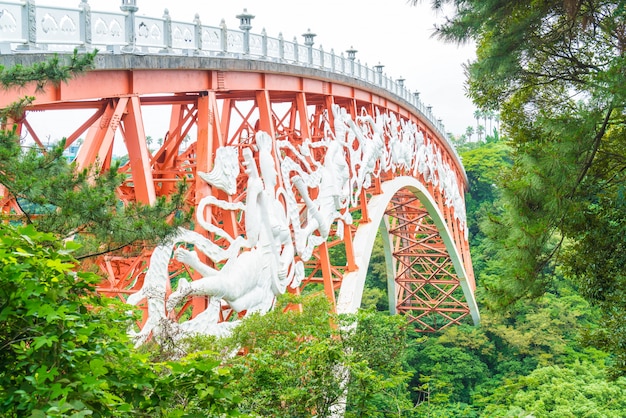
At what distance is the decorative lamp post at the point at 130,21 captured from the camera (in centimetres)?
801

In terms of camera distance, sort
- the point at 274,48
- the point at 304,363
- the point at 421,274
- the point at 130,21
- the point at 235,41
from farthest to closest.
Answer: the point at 421,274 → the point at 274,48 → the point at 235,41 → the point at 304,363 → the point at 130,21

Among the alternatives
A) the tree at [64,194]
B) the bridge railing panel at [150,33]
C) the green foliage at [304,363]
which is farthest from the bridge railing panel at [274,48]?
the tree at [64,194]

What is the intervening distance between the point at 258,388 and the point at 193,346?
113 centimetres

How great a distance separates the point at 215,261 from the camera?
8906mm

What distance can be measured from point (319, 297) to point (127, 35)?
4439mm

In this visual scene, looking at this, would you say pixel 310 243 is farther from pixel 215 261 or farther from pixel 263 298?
pixel 215 261

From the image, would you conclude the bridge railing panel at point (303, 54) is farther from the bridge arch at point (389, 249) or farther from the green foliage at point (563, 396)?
the green foliage at point (563, 396)

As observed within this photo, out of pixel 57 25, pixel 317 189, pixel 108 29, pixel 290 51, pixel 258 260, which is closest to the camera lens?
pixel 57 25

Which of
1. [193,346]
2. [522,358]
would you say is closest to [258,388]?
[193,346]

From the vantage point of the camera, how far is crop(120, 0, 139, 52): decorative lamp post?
801 cm

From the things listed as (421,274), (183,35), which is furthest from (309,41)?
(421,274)

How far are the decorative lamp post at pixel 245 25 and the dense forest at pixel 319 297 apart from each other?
3.20 m

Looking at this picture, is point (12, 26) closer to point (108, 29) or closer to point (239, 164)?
point (108, 29)

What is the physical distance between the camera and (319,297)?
10.5 m
